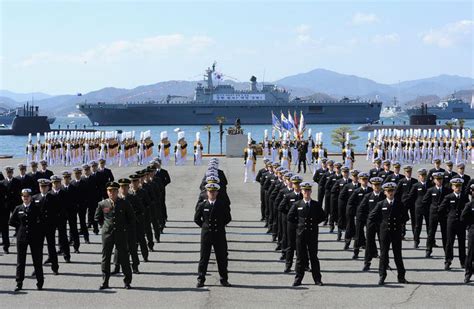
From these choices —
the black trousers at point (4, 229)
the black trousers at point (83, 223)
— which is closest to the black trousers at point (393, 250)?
the black trousers at point (83, 223)

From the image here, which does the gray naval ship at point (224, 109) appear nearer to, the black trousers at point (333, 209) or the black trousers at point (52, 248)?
the black trousers at point (333, 209)

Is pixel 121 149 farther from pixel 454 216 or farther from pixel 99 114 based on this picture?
pixel 99 114

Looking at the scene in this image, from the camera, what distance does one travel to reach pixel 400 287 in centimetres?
1145

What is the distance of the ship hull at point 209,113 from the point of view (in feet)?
532

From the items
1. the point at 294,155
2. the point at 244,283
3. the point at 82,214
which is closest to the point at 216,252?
the point at 244,283

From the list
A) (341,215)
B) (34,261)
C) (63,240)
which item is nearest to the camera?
(34,261)

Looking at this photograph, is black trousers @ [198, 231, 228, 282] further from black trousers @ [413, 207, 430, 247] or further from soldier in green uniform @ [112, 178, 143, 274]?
black trousers @ [413, 207, 430, 247]

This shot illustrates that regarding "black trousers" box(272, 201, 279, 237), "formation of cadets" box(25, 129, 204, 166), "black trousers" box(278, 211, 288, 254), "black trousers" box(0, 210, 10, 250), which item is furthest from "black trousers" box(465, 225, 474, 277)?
"formation of cadets" box(25, 129, 204, 166)

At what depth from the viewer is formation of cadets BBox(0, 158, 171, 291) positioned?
11695 millimetres

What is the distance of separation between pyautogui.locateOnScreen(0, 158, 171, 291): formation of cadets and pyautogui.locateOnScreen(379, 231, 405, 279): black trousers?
389 cm

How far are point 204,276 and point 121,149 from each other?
30.4m

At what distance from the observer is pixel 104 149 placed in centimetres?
4259

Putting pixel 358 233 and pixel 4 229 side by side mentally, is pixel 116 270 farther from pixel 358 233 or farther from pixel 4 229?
pixel 358 233

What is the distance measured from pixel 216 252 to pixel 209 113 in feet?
499
